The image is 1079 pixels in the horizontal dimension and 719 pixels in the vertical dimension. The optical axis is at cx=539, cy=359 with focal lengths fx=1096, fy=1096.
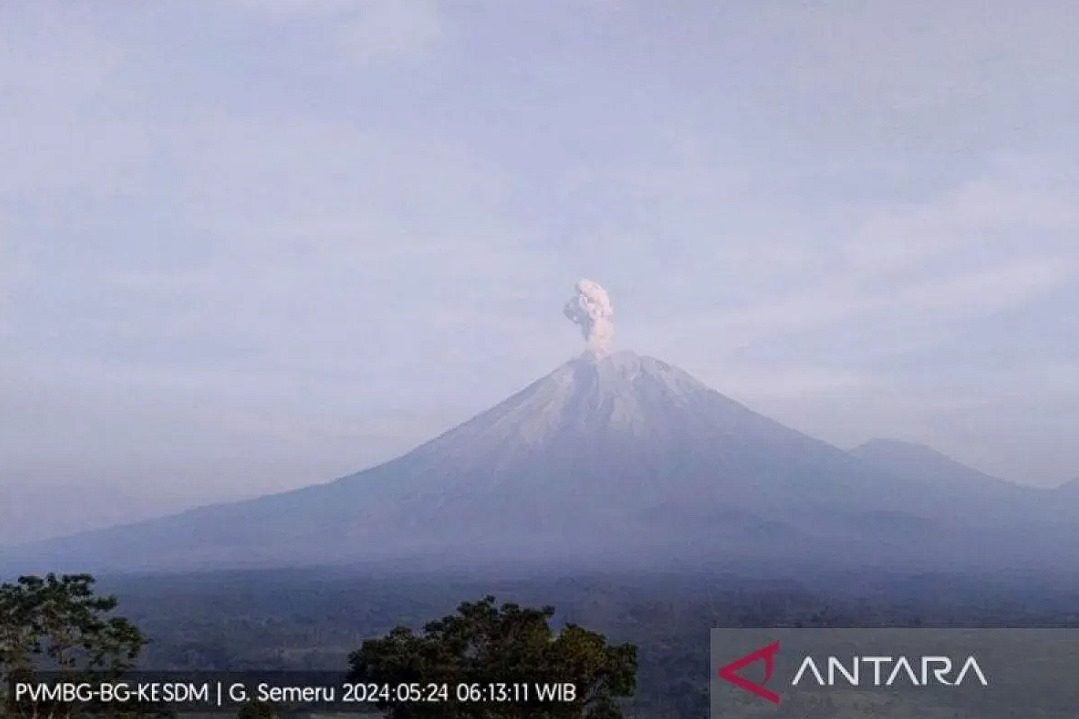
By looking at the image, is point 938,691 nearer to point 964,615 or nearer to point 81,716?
point 81,716

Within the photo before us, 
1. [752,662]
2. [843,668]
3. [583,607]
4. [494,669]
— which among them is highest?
[494,669]

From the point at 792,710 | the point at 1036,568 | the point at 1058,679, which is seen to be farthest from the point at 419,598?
the point at 1036,568

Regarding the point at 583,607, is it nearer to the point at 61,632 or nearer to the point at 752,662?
the point at 752,662

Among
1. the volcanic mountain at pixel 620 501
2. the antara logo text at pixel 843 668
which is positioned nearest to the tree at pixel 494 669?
the antara logo text at pixel 843 668

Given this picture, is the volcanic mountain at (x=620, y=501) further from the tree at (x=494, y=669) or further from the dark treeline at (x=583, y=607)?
the tree at (x=494, y=669)

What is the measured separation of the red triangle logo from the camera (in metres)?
11.5

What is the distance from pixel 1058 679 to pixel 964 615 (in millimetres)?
26532

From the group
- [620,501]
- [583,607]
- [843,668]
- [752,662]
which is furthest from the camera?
[620,501]

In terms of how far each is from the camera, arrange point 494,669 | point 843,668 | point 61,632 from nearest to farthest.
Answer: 1. point 61,632
2. point 494,669
3. point 843,668

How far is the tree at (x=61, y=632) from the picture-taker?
9953mm

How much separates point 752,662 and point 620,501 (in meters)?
65.9

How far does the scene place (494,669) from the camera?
10148 mm

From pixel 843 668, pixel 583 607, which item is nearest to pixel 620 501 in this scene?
pixel 583 607

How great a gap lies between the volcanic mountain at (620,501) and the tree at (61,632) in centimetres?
6133
